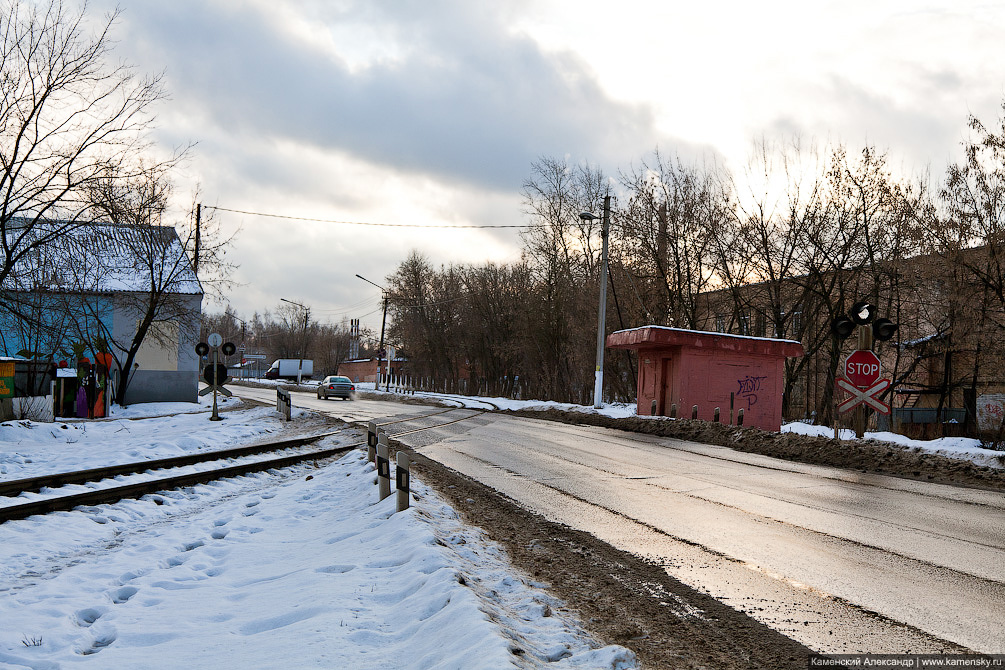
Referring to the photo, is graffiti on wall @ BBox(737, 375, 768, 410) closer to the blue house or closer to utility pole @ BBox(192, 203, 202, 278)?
the blue house

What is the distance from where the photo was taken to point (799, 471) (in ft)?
42.7

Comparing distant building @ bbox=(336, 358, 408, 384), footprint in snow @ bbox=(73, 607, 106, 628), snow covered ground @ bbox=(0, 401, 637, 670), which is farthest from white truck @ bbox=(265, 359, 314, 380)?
footprint in snow @ bbox=(73, 607, 106, 628)

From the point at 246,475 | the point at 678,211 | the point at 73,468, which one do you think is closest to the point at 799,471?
the point at 246,475

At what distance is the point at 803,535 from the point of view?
746 cm

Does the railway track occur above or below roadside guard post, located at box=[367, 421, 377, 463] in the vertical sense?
below

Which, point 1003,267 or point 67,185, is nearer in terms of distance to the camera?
point 67,185

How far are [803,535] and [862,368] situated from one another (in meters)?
9.71

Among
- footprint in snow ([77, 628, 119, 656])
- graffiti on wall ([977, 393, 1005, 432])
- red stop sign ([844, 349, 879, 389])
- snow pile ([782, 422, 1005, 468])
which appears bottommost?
footprint in snow ([77, 628, 119, 656])

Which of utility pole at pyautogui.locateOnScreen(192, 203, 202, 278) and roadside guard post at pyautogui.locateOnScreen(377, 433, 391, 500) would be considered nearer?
roadside guard post at pyautogui.locateOnScreen(377, 433, 391, 500)

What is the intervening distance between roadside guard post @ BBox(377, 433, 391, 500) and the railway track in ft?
12.4

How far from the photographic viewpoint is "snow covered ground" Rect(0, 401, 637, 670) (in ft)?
14.5

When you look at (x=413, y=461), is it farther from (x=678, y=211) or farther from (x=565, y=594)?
(x=678, y=211)

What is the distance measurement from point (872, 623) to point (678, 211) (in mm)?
30910

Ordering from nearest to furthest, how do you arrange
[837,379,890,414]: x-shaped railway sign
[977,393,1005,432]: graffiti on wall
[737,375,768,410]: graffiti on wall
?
[837,379,890,414]: x-shaped railway sign, [977,393,1005,432]: graffiti on wall, [737,375,768,410]: graffiti on wall
